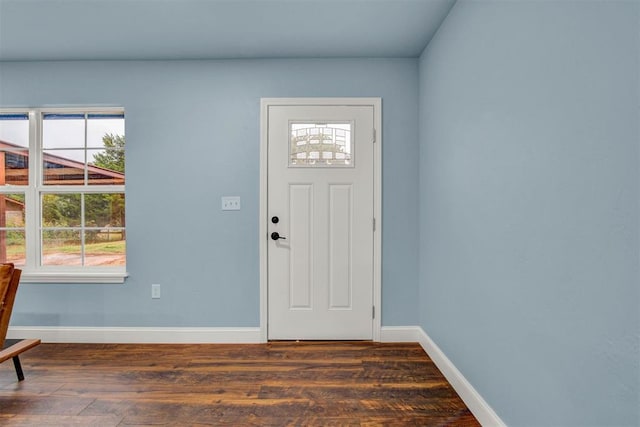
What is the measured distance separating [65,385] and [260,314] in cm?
138

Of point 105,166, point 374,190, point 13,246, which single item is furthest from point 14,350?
point 374,190

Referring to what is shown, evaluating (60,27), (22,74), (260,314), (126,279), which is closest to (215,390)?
(260,314)

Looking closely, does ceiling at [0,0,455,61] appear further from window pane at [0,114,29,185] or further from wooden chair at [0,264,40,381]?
wooden chair at [0,264,40,381]

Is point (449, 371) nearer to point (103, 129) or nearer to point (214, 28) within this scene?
point (214, 28)

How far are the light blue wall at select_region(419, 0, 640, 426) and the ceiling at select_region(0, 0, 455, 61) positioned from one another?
0.45 m

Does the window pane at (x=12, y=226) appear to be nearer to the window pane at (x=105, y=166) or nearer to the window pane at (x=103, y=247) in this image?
the window pane at (x=103, y=247)

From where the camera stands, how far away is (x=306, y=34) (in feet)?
7.93

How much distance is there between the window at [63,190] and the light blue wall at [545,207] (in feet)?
9.32

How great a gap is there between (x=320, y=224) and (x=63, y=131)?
2506 millimetres

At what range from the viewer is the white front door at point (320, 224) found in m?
2.82

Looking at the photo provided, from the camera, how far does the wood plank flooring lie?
6.00ft

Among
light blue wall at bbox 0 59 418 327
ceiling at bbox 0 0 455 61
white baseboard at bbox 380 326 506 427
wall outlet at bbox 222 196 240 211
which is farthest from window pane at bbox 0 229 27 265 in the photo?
white baseboard at bbox 380 326 506 427

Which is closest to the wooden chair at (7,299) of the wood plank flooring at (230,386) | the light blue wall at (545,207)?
the wood plank flooring at (230,386)

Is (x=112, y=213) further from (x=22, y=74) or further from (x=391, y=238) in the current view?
(x=391, y=238)
